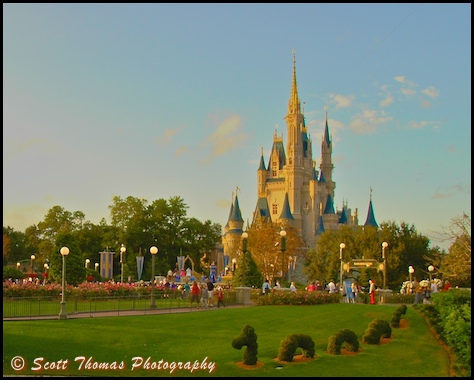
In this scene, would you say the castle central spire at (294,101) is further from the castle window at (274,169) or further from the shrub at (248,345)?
the shrub at (248,345)

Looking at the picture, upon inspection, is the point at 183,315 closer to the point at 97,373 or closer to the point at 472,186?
the point at 97,373

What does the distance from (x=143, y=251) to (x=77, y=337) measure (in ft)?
214

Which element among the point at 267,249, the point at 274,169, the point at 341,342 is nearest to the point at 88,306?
the point at 341,342

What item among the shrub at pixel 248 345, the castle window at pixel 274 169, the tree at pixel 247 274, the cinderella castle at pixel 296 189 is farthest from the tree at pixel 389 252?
the castle window at pixel 274 169

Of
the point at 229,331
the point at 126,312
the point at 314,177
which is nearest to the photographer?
the point at 229,331

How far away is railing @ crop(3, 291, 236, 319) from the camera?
27578mm

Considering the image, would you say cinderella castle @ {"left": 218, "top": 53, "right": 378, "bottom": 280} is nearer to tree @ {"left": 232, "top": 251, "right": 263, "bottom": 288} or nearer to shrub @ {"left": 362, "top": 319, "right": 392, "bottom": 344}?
tree @ {"left": 232, "top": 251, "right": 263, "bottom": 288}

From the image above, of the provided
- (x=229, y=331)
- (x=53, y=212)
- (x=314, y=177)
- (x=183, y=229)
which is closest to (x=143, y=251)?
(x=183, y=229)

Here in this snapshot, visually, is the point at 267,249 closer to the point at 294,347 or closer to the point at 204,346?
the point at 204,346

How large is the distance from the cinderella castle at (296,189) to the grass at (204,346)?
86.5 meters

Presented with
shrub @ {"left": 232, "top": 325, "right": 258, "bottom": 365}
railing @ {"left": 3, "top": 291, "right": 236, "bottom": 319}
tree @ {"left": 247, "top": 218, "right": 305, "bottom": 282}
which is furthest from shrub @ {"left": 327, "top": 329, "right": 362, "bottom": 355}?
tree @ {"left": 247, "top": 218, "right": 305, "bottom": 282}

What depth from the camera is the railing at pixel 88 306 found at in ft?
90.5

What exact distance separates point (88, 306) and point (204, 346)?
43.0ft

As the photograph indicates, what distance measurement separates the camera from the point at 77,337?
2109 cm
